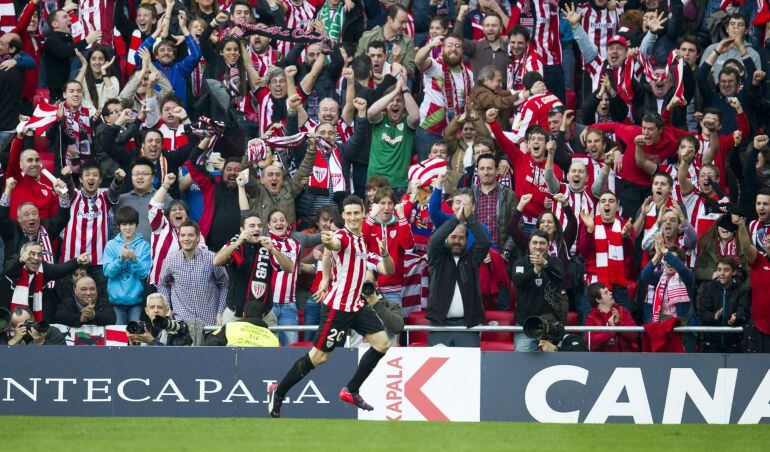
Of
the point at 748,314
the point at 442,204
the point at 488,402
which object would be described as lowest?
the point at 488,402

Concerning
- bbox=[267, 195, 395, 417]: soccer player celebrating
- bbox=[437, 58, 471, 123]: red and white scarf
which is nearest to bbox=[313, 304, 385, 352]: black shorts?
bbox=[267, 195, 395, 417]: soccer player celebrating

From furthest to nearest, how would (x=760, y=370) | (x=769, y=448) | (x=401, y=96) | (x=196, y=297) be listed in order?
(x=401, y=96)
(x=196, y=297)
(x=760, y=370)
(x=769, y=448)

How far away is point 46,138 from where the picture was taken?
17.8m

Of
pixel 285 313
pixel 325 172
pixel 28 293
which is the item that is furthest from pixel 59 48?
pixel 285 313

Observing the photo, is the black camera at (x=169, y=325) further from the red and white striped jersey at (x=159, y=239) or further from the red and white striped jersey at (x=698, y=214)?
the red and white striped jersey at (x=698, y=214)

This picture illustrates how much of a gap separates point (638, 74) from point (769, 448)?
302 inches

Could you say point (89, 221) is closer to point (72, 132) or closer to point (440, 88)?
point (72, 132)

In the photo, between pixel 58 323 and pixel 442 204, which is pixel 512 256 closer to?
pixel 442 204

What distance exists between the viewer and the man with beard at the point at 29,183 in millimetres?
16141

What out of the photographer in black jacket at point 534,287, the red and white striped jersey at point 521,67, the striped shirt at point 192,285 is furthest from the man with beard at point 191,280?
the red and white striped jersey at point 521,67

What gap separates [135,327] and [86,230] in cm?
245

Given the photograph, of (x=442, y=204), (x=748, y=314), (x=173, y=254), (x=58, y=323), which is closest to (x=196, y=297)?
(x=173, y=254)

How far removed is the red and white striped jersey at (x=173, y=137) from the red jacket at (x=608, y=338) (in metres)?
5.62

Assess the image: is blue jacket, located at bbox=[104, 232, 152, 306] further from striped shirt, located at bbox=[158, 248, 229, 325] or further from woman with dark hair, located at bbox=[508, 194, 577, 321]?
woman with dark hair, located at bbox=[508, 194, 577, 321]
